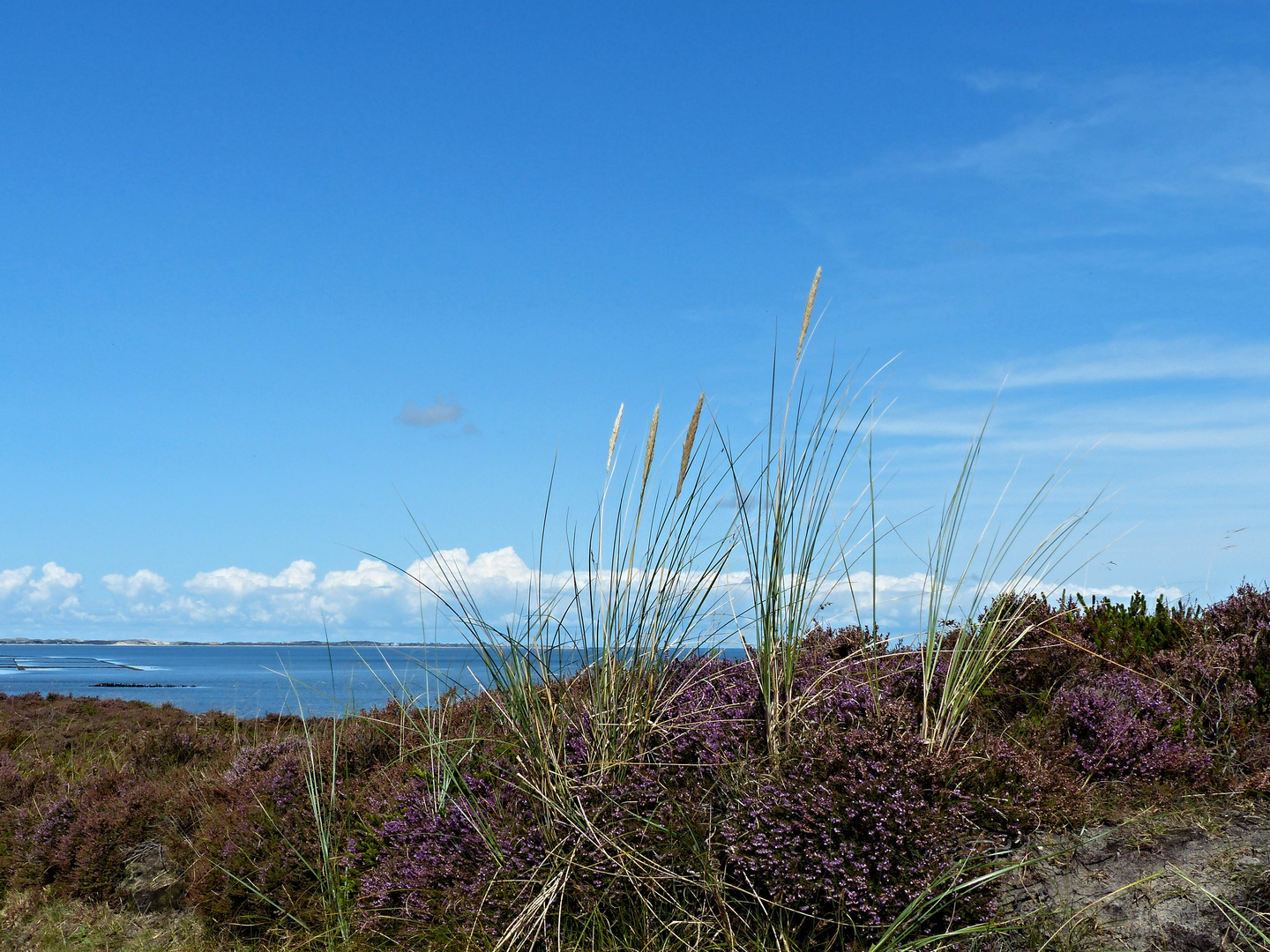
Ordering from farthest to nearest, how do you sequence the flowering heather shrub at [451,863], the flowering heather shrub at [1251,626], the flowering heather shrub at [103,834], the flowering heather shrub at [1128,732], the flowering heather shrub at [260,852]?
the flowering heather shrub at [103,834], the flowering heather shrub at [1251,626], the flowering heather shrub at [260,852], the flowering heather shrub at [1128,732], the flowering heather shrub at [451,863]

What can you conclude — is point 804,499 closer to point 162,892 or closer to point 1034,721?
point 1034,721

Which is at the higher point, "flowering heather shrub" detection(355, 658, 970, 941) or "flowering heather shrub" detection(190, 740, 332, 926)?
"flowering heather shrub" detection(355, 658, 970, 941)

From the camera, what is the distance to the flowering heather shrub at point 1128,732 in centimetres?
435

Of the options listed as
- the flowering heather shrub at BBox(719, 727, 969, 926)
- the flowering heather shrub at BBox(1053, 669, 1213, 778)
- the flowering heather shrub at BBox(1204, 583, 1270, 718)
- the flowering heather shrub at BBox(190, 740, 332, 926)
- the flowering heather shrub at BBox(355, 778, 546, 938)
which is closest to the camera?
the flowering heather shrub at BBox(719, 727, 969, 926)

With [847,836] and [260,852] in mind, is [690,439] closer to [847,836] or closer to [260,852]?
[847,836]

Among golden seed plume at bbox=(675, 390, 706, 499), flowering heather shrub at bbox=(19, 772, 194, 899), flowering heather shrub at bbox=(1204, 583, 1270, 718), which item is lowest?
flowering heather shrub at bbox=(19, 772, 194, 899)

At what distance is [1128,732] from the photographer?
4461mm

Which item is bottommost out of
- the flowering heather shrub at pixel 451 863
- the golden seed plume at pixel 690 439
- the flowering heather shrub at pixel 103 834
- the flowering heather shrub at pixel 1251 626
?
the flowering heather shrub at pixel 103 834

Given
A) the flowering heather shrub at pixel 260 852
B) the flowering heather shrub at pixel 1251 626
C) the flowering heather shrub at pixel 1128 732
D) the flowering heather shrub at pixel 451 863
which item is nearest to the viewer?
the flowering heather shrub at pixel 451 863

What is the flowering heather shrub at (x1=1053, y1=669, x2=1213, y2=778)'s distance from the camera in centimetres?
435

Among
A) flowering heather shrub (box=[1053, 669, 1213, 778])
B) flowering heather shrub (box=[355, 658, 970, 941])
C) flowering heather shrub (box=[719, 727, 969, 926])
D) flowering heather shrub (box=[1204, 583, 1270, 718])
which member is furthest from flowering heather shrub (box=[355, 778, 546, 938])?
flowering heather shrub (box=[1204, 583, 1270, 718])

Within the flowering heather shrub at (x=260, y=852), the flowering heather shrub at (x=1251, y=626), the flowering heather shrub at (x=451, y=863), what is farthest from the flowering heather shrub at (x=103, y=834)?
the flowering heather shrub at (x=1251, y=626)

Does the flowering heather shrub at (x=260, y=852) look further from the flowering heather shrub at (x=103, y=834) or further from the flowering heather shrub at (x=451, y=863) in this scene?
the flowering heather shrub at (x=103, y=834)

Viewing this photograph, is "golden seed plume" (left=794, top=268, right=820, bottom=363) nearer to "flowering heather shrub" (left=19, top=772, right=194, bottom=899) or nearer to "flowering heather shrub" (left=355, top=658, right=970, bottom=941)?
"flowering heather shrub" (left=355, top=658, right=970, bottom=941)
